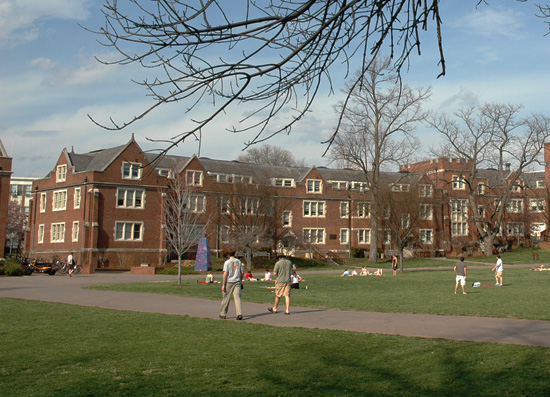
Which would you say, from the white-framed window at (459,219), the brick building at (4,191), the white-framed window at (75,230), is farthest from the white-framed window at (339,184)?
the brick building at (4,191)

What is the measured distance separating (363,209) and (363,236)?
3.80 meters

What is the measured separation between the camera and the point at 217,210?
197ft

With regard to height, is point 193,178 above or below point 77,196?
above

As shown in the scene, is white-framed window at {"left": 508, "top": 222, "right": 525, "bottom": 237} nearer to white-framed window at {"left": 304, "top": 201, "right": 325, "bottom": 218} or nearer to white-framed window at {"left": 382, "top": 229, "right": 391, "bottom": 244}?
white-framed window at {"left": 382, "top": 229, "right": 391, "bottom": 244}

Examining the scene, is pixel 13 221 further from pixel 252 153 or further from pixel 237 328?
pixel 237 328

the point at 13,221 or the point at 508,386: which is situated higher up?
the point at 13,221

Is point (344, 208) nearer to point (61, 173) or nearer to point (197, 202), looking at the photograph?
point (197, 202)

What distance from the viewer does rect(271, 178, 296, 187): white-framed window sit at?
232 ft

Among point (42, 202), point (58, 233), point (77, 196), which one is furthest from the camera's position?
point (42, 202)

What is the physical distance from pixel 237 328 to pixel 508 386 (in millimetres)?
7449

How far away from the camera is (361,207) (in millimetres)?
71750

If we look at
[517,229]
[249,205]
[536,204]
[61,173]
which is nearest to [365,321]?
[249,205]

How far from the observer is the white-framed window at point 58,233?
5897 centimetres

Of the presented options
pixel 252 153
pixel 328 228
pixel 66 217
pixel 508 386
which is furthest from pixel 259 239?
pixel 508 386
